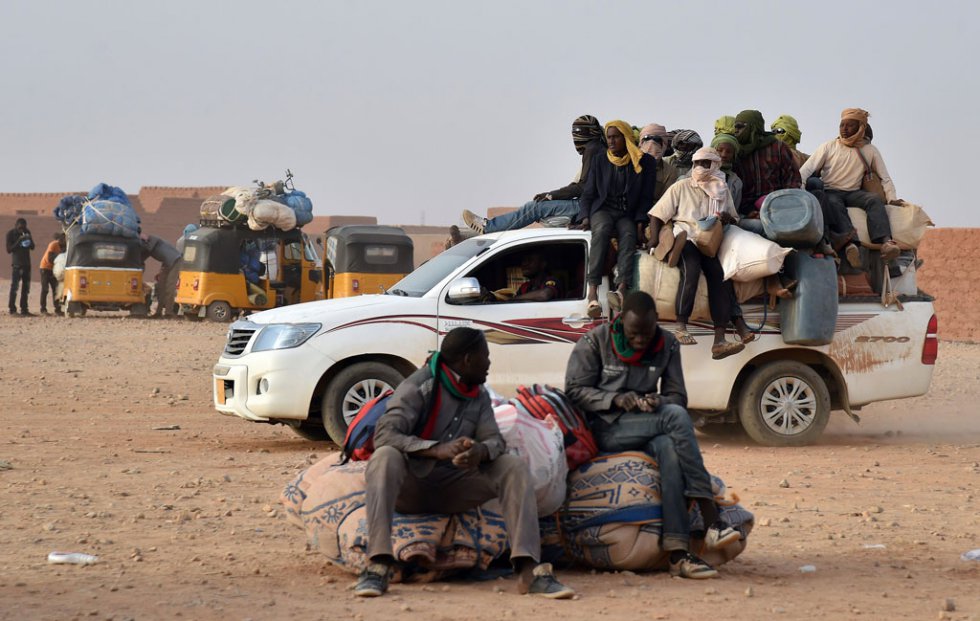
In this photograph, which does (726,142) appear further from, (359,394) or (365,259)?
(365,259)

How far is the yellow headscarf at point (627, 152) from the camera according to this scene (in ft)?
39.0

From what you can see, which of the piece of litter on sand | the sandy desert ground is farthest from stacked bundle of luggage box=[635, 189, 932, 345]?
the piece of litter on sand

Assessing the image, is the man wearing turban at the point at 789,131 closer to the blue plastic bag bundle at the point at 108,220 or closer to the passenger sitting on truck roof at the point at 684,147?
the passenger sitting on truck roof at the point at 684,147

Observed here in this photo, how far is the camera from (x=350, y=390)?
440 inches

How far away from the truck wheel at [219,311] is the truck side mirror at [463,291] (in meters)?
16.8

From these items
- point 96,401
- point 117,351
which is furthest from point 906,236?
point 117,351

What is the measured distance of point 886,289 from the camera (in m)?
12.1

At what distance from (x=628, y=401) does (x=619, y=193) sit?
484 centimetres

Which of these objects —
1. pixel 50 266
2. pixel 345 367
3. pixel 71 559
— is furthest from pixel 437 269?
pixel 50 266

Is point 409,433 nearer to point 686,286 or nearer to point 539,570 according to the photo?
point 539,570

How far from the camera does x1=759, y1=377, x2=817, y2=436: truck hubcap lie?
11969mm

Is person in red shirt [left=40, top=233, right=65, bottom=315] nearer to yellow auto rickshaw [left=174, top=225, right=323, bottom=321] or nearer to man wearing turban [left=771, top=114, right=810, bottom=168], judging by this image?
yellow auto rickshaw [left=174, top=225, right=323, bottom=321]

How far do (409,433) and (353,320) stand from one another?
4.65 m

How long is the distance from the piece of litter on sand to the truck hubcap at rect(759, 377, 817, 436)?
6584 millimetres
